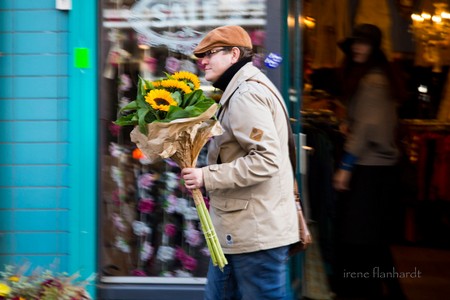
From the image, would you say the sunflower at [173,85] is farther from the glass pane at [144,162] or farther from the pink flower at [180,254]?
the pink flower at [180,254]

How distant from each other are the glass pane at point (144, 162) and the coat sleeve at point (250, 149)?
1.35 metres

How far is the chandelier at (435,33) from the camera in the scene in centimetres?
709

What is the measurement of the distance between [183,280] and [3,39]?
1.91 metres

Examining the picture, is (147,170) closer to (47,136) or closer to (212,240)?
(47,136)

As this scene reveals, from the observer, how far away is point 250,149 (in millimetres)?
3635

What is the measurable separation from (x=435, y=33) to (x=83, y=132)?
12.0 ft

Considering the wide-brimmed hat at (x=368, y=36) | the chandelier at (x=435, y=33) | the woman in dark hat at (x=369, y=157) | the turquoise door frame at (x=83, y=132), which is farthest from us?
the chandelier at (x=435, y=33)

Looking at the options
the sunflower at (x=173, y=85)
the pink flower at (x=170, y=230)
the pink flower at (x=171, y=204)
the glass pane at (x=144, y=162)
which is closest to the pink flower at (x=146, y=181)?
the glass pane at (x=144, y=162)

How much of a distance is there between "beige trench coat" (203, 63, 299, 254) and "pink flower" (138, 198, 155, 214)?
1.24 m

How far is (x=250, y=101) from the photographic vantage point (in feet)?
12.0

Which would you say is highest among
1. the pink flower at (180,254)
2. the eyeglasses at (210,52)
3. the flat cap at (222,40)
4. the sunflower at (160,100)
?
the flat cap at (222,40)

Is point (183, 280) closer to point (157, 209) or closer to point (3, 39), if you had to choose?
point (157, 209)

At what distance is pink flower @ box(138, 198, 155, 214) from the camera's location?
505cm

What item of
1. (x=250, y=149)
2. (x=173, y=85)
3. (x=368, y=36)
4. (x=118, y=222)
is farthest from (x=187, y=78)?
(x=368, y=36)
